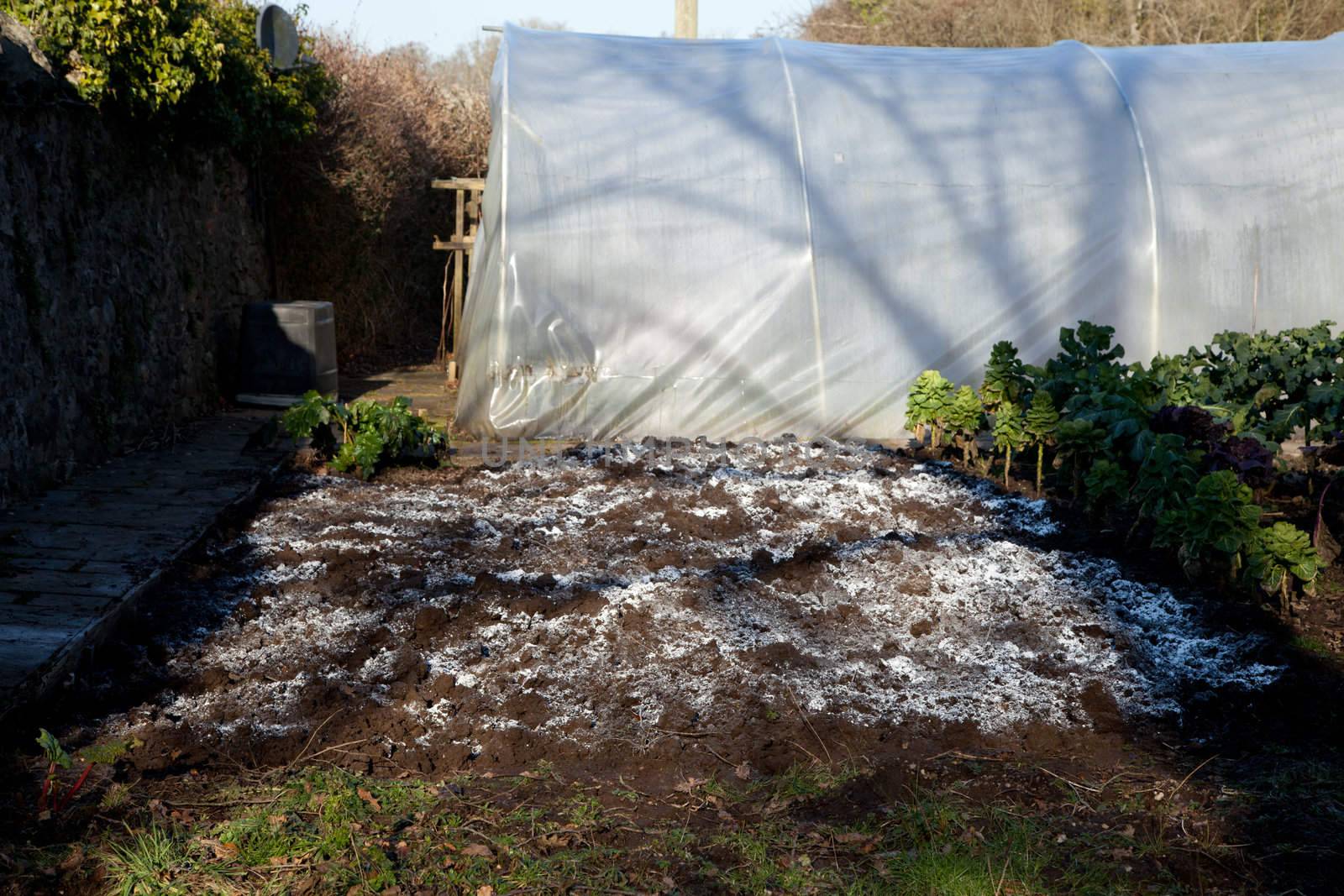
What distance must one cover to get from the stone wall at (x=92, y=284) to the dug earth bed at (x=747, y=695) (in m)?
1.23

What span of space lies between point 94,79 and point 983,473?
203 inches

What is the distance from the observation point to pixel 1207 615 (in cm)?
401

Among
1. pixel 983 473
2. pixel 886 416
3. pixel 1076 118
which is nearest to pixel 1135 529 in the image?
pixel 983 473

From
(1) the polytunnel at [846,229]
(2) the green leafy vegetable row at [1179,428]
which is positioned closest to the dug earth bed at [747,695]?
(2) the green leafy vegetable row at [1179,428]

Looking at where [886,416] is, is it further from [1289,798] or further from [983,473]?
[1289,798]

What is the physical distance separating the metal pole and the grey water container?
485 cm

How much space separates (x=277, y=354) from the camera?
8094mm

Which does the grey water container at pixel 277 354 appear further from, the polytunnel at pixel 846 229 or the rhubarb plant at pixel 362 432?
the rhubarb plant at pixel 362 432

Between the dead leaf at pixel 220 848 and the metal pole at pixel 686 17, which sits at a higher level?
the metal pole at pixel 686 17

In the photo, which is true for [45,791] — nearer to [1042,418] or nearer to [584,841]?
[584,841]

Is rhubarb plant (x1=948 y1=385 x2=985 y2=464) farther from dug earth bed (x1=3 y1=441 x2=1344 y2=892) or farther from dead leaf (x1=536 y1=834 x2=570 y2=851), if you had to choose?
dead leaf (x1=536 y1=834 x2=570 y2=851)

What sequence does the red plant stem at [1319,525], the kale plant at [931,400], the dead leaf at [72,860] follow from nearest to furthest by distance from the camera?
1. the dead leaf at [72,860]
2. the red plant stem at [1319,525]
3. the kale plant at [931,400]

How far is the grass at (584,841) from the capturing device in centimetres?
241

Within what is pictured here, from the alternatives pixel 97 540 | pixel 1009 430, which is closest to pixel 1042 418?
pixel 1009 430
